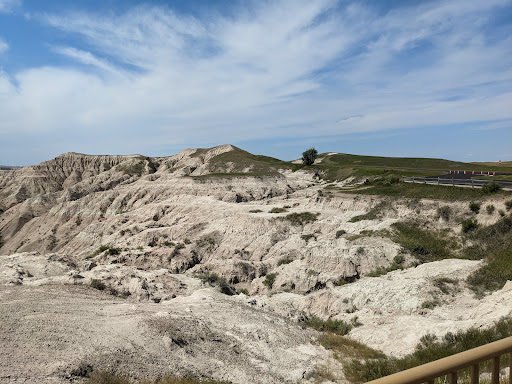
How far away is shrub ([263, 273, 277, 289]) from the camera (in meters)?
30.2

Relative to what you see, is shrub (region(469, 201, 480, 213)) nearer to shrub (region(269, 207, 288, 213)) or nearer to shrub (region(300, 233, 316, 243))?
shrub (region(300, 233, 316, 243))

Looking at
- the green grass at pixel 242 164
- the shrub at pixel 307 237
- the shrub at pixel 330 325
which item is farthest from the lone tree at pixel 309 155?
the shrub at pixel 330 325

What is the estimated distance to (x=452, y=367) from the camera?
3371mm

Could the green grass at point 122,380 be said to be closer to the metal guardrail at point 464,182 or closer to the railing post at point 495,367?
the railing post at point 495,367

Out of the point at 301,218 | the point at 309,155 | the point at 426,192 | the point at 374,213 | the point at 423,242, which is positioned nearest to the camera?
the point at 423,242

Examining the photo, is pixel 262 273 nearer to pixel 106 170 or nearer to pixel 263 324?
pixel 263 324

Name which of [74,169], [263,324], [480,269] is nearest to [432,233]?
[480,269]

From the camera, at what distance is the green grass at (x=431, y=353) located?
11555mm

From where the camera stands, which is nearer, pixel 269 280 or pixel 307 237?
pixel 269 280

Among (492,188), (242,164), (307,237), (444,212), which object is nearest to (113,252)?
(307,237)

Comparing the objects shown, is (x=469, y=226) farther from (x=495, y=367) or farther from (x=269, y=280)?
(x=495, y=367)

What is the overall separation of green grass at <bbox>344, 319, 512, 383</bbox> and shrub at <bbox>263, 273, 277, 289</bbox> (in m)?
17.0

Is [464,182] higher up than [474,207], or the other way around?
[464,182]

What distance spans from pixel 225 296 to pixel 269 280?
9.60 meters
